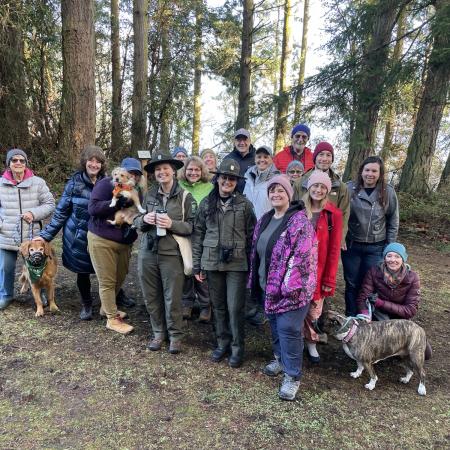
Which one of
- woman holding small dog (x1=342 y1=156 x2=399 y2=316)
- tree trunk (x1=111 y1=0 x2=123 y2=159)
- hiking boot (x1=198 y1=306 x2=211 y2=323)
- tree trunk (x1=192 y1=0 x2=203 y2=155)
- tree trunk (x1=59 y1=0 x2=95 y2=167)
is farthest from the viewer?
tree trunk (x1=192 y1=0 x2=203 y2=155)

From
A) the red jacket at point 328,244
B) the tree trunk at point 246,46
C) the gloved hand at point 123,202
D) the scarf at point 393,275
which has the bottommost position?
the scarf at point 393,275

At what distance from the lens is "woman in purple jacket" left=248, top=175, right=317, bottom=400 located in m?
3.22

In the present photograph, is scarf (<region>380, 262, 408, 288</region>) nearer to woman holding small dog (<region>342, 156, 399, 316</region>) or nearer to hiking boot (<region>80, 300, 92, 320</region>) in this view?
woman holding small dog (<region>342, 156, 399, 316</region>)

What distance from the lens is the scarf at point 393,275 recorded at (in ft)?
13.0

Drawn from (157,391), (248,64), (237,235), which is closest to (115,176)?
(237,235)

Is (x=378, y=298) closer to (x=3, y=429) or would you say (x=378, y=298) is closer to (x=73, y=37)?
(x=3, y=429)

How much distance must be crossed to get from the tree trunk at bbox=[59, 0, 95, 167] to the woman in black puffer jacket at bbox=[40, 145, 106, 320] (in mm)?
5892

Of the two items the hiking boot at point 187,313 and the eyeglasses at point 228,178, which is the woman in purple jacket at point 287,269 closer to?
the eyeglasses at point 228,178

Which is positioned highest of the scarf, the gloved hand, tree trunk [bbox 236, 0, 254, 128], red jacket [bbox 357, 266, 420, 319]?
tree trunk [bbox 236, 0, 254, 128]

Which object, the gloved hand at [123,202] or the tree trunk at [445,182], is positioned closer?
the gloved hand at [123,202]

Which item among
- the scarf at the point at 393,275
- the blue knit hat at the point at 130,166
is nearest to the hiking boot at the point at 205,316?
the blue knit hat at the point at 130,166

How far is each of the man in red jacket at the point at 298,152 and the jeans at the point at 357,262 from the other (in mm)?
1206

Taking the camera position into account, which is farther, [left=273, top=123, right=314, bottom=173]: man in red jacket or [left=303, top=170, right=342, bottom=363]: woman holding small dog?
[left=273, top=123, right=314, bottom=173]: man in red jacket

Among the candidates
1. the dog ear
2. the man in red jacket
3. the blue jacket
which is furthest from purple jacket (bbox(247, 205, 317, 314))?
the dog ear
